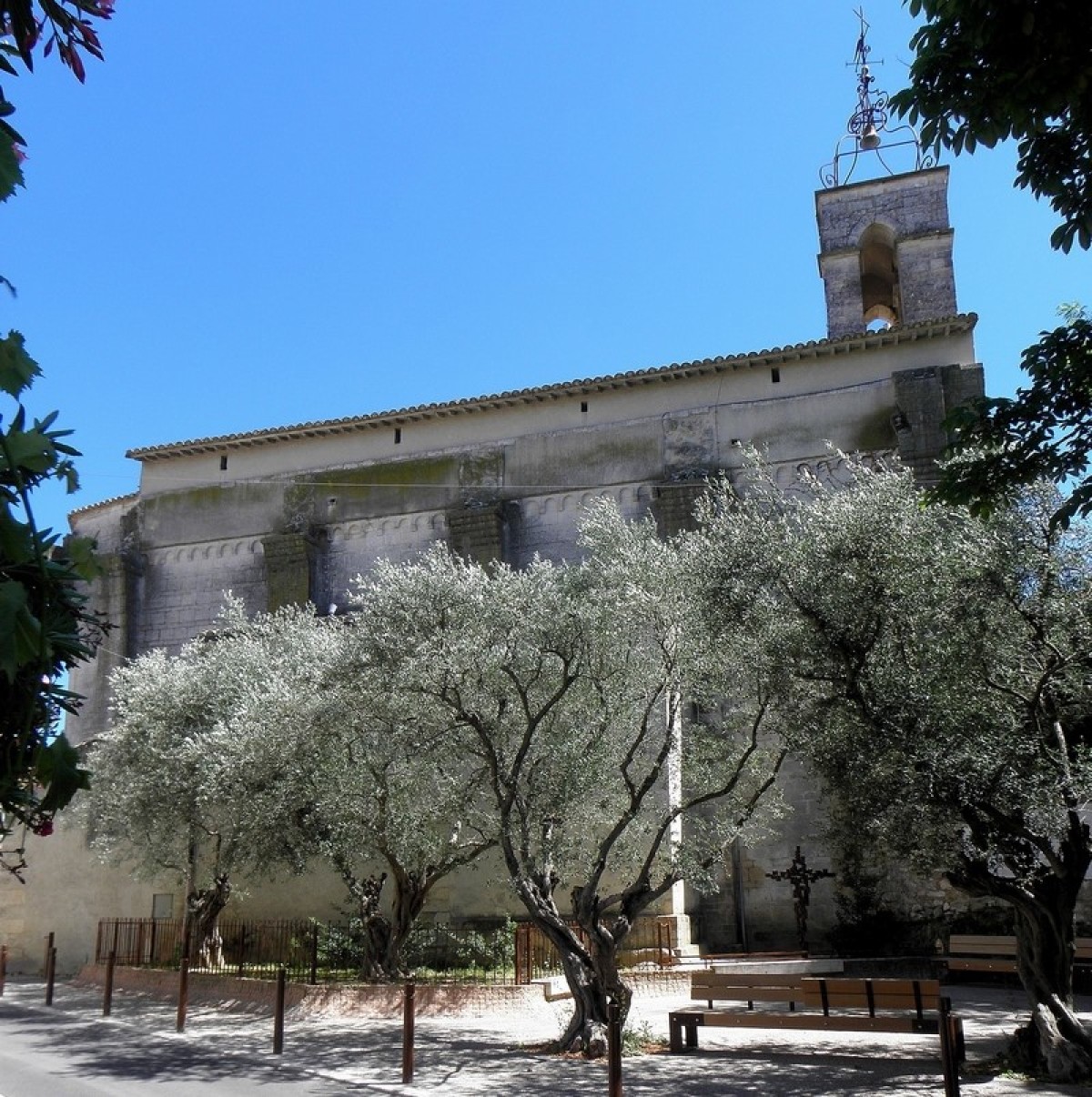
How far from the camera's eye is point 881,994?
1116cm

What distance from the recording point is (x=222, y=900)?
18000 mm

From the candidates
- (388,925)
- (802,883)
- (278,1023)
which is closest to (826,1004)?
(278,1023)

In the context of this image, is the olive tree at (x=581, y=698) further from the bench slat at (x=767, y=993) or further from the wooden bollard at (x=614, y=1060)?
the wooden bollard at (x=614, y=1060)

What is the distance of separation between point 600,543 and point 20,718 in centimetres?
1056

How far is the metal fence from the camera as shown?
15.6m

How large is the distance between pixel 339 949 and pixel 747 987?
7.81m

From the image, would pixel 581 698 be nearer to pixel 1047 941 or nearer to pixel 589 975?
pixel 589 975

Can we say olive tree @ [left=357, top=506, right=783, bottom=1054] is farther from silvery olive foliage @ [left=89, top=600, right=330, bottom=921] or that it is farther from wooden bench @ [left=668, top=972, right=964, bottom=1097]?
silvery olive foliage @ [left=89, top=600, right=330, bottom=921]

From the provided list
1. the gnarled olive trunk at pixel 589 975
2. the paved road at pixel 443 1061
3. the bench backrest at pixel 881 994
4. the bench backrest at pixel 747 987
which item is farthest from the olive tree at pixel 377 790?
the bench backrest at pixel 881 994

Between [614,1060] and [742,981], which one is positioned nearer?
[614,1060]

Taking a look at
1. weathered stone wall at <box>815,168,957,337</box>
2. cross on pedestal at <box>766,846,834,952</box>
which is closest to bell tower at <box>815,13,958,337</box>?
weathered stone wall at <box>815,168,957,337</box>

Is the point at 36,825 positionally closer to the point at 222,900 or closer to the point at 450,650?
the point at 450,650

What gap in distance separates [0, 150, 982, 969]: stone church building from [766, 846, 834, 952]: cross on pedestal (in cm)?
48

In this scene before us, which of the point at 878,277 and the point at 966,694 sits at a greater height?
the point at 878,277
